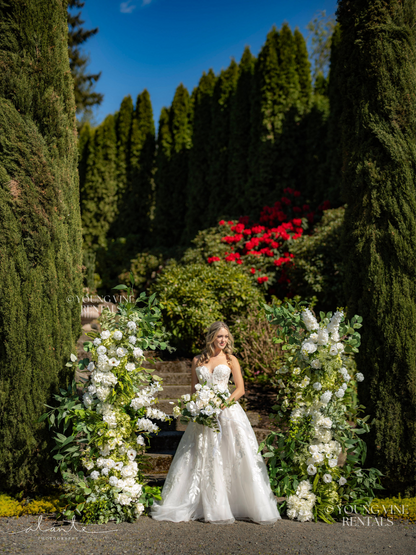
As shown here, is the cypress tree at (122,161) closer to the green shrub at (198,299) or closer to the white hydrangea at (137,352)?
the green shrub at (198,299)

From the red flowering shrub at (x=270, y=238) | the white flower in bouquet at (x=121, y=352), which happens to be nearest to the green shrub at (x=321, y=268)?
the red flowering shrub at (x=270, y=238)

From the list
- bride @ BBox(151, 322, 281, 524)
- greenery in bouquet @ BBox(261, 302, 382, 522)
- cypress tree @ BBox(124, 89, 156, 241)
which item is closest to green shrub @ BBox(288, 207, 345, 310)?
greenery in bouquet @ BBox(261, 302, 382, 522)

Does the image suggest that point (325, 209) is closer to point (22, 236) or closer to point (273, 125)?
point (273, 125)

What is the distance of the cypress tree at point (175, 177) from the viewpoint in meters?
13.1

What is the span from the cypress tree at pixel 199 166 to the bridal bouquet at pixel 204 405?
8776 mm

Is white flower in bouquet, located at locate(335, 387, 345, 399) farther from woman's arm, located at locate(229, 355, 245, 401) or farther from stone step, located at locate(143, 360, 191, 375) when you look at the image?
stone step, located at locate(143, 360, 191, 375)

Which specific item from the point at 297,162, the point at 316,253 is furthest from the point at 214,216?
A: the point at 316,253

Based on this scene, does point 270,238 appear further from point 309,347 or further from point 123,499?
point 123,499

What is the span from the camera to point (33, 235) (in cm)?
378

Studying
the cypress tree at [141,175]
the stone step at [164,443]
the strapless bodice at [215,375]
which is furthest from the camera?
the cypress tree at [141,175]

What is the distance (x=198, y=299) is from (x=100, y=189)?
9.27 metres

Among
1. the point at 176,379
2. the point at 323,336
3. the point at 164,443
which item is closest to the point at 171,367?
the point at 176,379

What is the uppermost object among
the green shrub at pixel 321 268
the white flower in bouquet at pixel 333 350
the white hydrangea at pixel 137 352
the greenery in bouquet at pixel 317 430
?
the green shrub at pixel 321 268

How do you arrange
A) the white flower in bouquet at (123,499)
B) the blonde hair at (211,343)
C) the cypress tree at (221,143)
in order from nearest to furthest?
the white flower in bouquet at (123,499) → the blonde hair at (211,343) → the cypress tree at (221,143)
